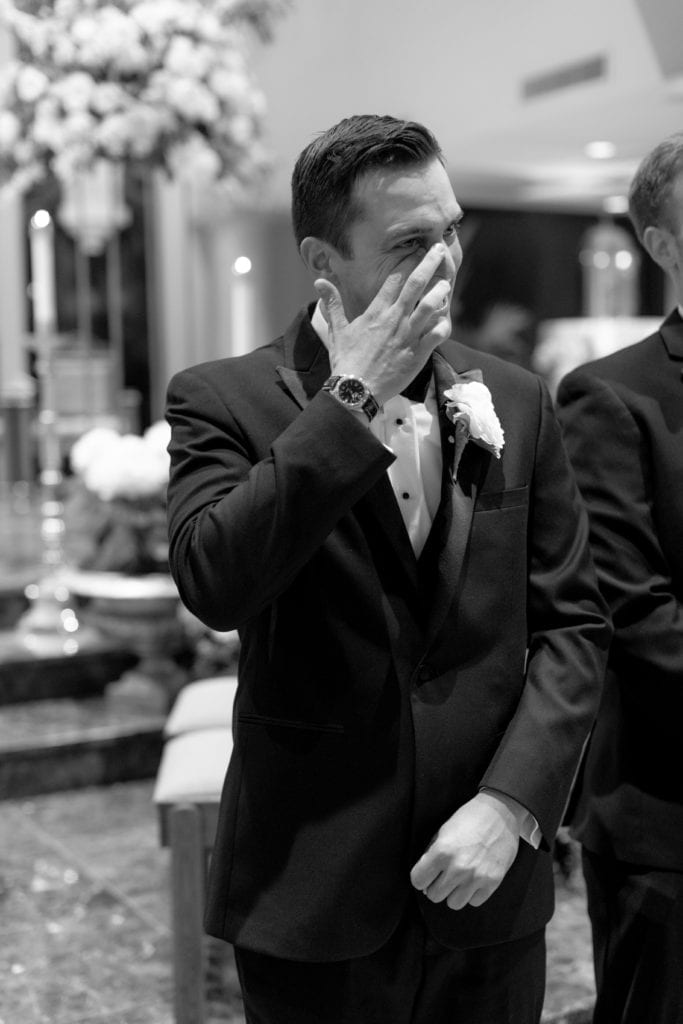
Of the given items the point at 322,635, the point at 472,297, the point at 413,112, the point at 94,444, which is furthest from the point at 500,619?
the point at 472,297

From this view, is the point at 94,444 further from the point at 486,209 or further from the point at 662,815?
the point at 486,209

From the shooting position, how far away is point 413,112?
805cm

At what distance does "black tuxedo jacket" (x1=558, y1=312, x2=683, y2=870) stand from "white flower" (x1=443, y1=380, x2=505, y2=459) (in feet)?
1.22

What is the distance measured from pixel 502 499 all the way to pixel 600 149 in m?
7.65

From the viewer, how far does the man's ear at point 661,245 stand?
1.89 metres

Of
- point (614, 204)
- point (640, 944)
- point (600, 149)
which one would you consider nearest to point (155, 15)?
point (640, 944)

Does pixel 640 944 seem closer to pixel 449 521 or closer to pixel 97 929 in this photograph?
pixel 449 521

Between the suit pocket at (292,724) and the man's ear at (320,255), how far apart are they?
1.78 ft

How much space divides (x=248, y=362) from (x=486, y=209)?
9.93 meters

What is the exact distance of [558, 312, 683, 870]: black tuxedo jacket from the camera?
6.01 feet

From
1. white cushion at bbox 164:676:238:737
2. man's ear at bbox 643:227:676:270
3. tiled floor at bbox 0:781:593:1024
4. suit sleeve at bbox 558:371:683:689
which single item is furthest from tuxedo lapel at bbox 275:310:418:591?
white cushion at bbox 164:676:238:737

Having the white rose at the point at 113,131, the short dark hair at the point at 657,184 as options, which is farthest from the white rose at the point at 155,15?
the short dark hair at the point at 657,184

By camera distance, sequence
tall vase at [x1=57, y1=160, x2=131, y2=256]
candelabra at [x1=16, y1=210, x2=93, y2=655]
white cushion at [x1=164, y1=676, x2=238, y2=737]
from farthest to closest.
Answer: tall vase at [x1=57, y1=160, x2=131, y2=256] → candelabra at [x1=16, y1=210, x2=93, y2=655] → white cushion at [x1=164, y1=676, x2=238, y2=737]

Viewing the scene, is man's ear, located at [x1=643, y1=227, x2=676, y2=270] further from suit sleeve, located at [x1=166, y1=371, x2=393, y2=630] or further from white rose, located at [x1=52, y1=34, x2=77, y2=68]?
white rose, located at [x1=52, y1=34, x2=77, y2=68]
